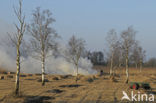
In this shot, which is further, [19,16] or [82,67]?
[82,67]

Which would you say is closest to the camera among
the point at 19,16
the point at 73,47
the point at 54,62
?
the point at 19,16

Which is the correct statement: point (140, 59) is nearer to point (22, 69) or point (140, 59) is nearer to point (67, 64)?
point (67, 64)

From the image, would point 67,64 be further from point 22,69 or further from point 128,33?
point 128,33

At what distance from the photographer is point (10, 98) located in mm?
17391

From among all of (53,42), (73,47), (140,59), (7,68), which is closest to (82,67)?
(140,59)

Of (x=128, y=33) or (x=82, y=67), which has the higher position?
(x=128, y=33)

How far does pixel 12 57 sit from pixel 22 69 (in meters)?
6.03

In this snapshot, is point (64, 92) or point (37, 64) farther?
point (37, 64)

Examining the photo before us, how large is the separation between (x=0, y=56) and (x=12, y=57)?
381 cm

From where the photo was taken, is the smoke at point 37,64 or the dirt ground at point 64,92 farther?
the smoke at point 37,64

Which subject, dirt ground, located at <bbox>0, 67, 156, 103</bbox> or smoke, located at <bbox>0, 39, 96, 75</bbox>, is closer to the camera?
dirt ground, located at <bbox>0, 67, 156, 103</bbox>

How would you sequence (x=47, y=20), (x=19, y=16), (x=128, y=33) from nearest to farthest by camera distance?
(x=19, y=16)
(x=47, y=20)
(x=128, y=33)

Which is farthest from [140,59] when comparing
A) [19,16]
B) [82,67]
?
[19,16]

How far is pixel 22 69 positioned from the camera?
6456 centimetres
